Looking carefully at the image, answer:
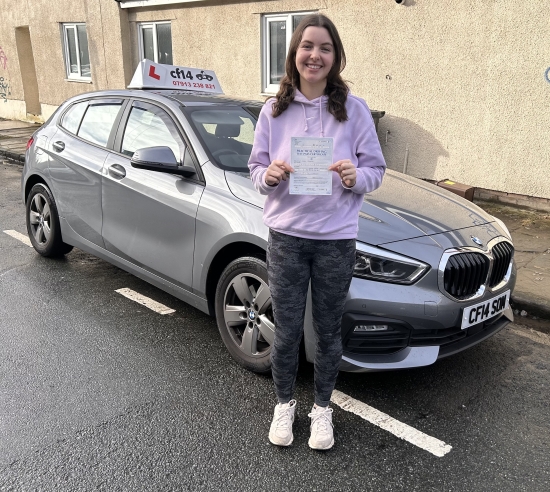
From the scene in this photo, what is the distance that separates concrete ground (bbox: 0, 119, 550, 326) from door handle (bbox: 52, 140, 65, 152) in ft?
12.9

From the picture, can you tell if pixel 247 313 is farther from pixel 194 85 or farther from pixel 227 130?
pixel 194 85

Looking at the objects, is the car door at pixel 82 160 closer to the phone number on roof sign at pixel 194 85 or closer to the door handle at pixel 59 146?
the door handle at pixel 59 146

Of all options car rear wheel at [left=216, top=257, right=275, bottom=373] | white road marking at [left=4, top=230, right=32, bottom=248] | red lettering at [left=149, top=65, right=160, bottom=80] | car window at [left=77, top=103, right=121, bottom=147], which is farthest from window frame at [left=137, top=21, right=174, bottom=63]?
car rear wheel at [left=216, top=257, right=275, bottom=373]

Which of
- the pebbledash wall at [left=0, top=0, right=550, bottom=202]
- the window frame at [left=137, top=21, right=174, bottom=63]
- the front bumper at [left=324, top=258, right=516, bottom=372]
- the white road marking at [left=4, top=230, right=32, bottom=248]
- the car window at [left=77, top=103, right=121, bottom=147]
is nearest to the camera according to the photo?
the front bumper at [left=324, top=258, right=516, bottom=372]

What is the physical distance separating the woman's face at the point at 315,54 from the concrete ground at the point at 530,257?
292 cm

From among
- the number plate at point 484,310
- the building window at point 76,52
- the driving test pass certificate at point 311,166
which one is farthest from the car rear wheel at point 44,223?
the building window at point 76,52

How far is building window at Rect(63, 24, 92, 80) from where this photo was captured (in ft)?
44.3

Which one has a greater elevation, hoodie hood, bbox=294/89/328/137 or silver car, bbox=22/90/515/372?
hoodie hood, bbox=294/89/328/137

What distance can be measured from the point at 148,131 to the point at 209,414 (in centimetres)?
210

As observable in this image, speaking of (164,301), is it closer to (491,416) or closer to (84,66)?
(491,416)

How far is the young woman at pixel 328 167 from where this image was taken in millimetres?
2234

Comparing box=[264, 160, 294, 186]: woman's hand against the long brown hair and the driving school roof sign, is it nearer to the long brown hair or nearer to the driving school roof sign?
the long brown hair

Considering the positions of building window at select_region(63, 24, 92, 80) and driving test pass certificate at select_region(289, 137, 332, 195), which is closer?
driving test pass certificate at select_region(289, 137, 332, 195)

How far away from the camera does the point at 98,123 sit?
4.48m
